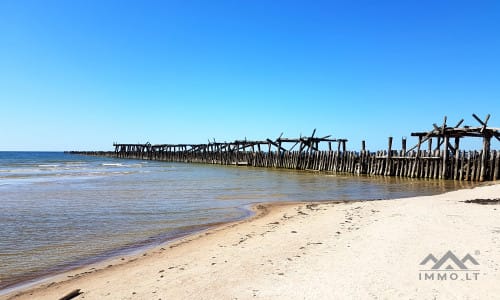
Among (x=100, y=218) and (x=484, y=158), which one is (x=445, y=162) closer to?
(x=484, y=158)

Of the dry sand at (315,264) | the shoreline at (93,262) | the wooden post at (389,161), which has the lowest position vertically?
the shoreline at (93,262)

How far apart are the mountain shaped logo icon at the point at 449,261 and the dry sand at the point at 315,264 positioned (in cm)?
4

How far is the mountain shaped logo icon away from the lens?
484cm

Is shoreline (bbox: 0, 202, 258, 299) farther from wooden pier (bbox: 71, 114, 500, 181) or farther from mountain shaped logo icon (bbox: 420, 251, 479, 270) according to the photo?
wooden pier (bbox: 71, 114, 500, 181)

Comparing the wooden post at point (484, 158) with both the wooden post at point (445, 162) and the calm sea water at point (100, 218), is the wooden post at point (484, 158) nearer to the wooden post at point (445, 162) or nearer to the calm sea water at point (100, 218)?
the wooden post at point (445, 162)

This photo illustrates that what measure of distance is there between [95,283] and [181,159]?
194ft

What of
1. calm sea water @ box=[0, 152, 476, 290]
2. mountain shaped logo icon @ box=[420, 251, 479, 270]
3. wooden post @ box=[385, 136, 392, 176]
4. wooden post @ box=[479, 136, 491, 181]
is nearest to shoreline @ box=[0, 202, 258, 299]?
calm sea water @ box=[0, 152, 476, 290]

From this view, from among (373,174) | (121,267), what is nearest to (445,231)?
(121,267)

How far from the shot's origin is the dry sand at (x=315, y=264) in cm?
433

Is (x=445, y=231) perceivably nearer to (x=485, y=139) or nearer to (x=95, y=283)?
(x=95, y=283)

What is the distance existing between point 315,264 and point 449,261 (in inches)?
67.8

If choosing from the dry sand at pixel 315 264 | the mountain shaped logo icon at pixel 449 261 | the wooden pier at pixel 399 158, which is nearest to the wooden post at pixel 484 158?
the wooden pier at pixel 399 158

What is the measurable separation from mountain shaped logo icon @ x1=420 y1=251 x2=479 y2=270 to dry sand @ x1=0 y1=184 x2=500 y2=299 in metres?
0.04

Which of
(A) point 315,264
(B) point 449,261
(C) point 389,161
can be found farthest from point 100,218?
(C) point 389,161
